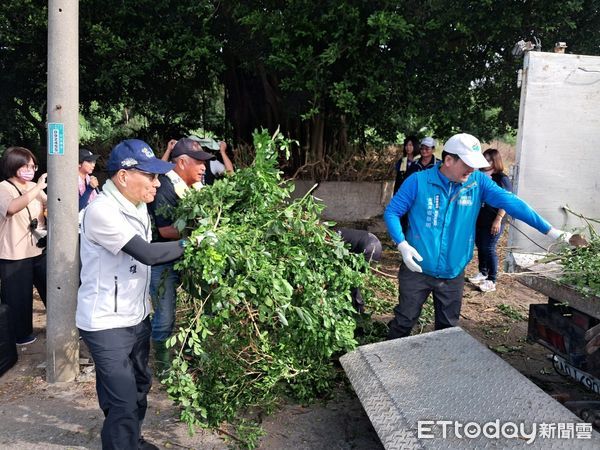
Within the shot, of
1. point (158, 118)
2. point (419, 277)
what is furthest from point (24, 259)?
point (158, 118)

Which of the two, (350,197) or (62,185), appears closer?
(62,185)

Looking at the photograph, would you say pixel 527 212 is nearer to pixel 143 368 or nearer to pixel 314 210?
pixel 314 210

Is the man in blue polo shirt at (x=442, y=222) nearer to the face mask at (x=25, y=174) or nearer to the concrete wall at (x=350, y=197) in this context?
the face mask at (x=25, y=174)

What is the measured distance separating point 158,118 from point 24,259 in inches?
284

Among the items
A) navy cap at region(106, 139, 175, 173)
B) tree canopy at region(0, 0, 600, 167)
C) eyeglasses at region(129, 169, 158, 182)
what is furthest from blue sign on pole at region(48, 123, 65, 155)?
tree canopy at region(0, 0, 600, 167)

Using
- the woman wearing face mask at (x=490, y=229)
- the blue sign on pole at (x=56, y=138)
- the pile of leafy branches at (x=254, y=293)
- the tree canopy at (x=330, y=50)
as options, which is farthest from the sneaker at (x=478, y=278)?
the blue sign on pole at (x=56, y=138)

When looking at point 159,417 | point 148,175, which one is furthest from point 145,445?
point 148,175

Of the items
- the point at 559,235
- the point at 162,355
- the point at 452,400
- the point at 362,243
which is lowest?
the point at 162,355

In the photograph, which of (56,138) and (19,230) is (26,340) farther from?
(56,138)

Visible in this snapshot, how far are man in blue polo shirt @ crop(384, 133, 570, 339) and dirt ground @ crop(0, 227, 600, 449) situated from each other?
0.89 m

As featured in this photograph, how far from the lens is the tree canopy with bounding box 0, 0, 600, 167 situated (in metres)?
6.86

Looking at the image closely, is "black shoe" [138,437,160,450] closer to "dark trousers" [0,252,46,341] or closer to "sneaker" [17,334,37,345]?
"dark trousers" [0,252,46,341]

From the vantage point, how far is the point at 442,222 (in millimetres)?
3924

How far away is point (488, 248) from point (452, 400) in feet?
13.8
